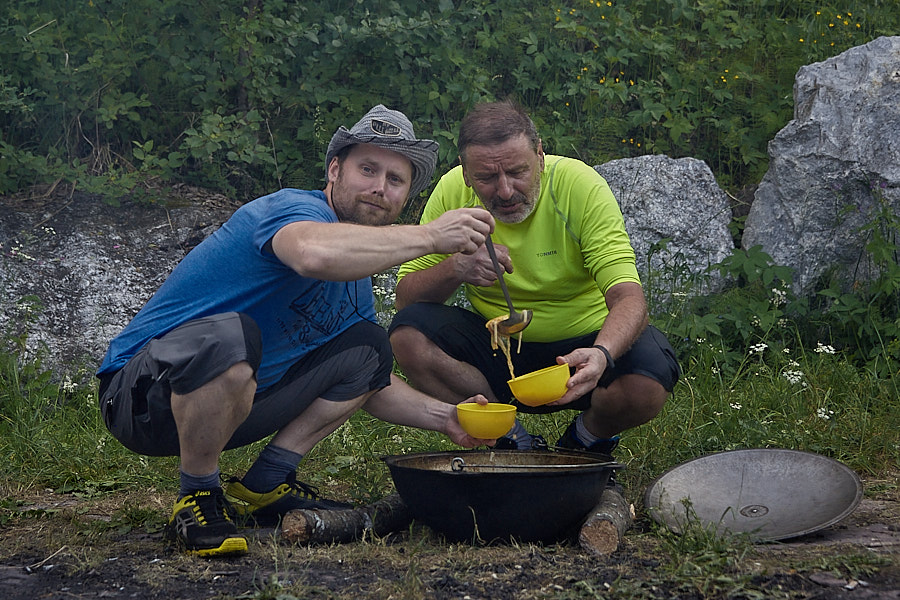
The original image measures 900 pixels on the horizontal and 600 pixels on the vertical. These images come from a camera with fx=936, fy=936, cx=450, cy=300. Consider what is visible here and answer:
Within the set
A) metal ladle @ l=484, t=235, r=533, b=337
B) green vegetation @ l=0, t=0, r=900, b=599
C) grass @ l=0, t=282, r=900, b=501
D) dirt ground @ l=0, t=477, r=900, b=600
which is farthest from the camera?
green vegetation @ l=0, t=0, r=900, b=599

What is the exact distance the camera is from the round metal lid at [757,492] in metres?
3.13

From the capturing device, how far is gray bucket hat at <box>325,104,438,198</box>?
10.6 ft

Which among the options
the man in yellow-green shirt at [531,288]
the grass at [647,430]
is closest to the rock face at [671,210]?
the grass at [647,430]

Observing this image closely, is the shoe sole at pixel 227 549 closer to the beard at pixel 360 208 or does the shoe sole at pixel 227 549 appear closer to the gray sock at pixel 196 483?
the gray sock at pixel 196 483

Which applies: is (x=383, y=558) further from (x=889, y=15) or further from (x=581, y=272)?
(x=889, y=15)

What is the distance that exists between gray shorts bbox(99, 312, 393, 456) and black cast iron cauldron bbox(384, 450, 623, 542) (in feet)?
1.58

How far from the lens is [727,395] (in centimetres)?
448

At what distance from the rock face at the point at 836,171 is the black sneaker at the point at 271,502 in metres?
3.12

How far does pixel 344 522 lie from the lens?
3.08 metres

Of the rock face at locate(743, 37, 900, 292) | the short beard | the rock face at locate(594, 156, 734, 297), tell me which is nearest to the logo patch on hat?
the short beard

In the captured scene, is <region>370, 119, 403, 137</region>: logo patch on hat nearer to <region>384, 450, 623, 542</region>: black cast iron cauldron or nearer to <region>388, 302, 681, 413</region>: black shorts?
<region>388, 302, 681, 413</region>: black shorts

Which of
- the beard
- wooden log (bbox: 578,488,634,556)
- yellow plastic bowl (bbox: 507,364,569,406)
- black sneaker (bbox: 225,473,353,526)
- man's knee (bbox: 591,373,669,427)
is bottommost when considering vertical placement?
black sneaker (bbox: 225,473,353,526)

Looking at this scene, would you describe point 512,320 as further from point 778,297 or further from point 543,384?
point 778,297

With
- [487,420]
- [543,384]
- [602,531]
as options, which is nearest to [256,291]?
[487,420]
